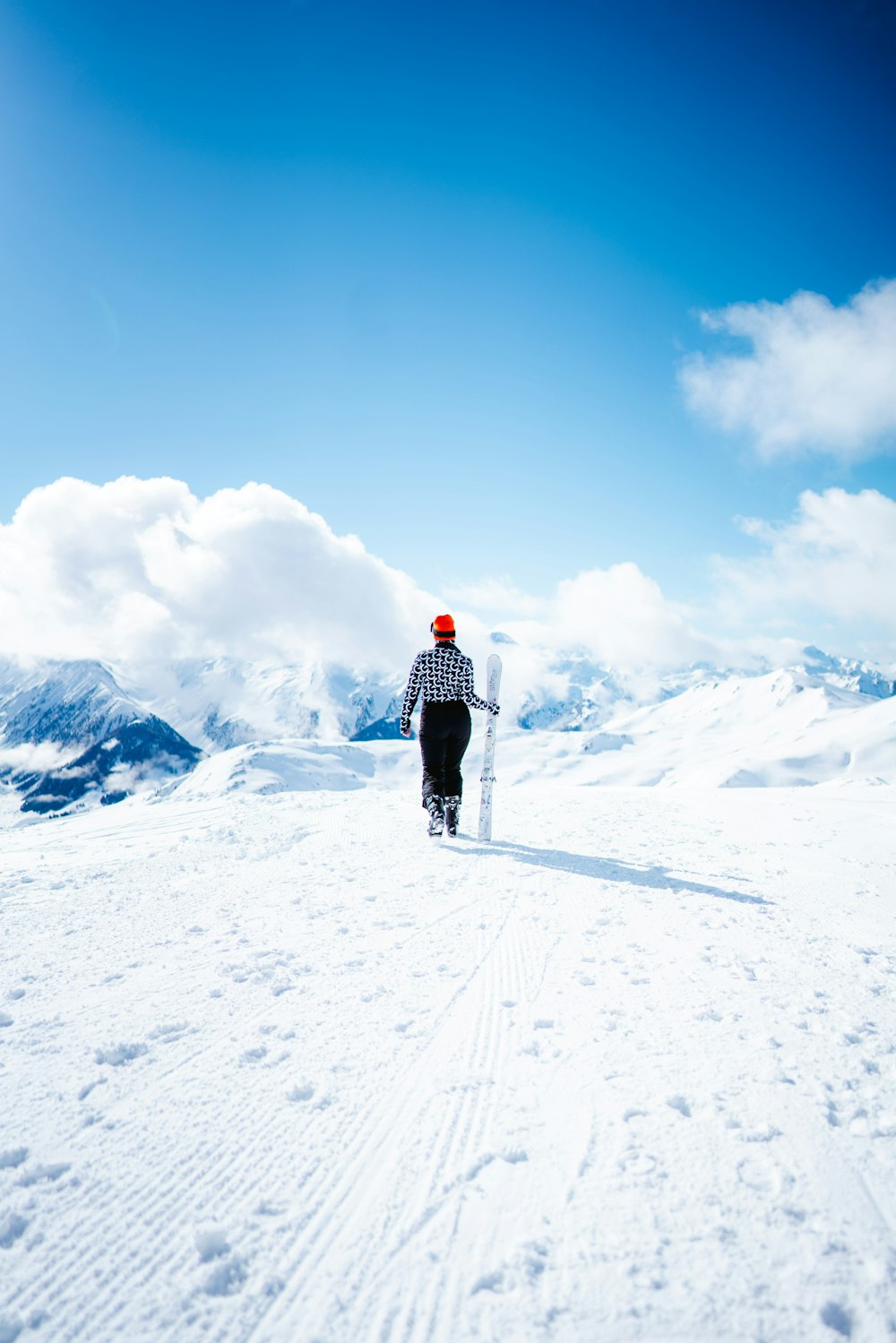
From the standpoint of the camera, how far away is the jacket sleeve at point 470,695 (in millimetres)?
8766

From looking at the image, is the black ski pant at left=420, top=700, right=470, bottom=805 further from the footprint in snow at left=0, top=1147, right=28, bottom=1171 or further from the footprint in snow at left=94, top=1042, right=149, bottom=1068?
the footprint in snow at left=0, top=1147, right=28, bottom=1171

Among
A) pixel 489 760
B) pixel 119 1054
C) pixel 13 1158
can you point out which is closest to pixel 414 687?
pixel 489 760

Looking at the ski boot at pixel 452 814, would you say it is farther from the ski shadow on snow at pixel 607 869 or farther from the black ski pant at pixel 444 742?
the ski shadow on snow at pixel 607 869

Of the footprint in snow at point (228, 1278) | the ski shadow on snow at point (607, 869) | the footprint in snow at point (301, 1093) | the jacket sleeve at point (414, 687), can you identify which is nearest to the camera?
the footprint in snow at point (228, 1278)

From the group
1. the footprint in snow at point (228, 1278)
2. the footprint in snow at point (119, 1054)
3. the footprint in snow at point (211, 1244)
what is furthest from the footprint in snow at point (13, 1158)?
the footprint in snow at point (228, 1278)

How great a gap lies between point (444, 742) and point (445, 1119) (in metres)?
6.19

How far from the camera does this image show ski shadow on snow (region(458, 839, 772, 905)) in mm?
6215

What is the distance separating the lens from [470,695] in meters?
8.75

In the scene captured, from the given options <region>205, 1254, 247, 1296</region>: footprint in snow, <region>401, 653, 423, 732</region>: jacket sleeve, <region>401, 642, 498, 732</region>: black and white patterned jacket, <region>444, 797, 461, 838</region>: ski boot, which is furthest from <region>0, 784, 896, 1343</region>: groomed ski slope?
<region>401, 642, 498, 732</region>: black and white patterned jacket

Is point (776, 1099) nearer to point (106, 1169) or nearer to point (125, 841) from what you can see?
point (106, 1169)

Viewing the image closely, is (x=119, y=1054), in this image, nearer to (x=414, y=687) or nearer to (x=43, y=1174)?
(x=43, y=1174)

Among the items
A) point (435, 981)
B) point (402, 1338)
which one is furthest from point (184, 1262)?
Answer: point (435, 981)

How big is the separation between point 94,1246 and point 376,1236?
3.06ft

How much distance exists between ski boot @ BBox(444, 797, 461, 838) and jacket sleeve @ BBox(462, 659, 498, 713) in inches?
54.7
